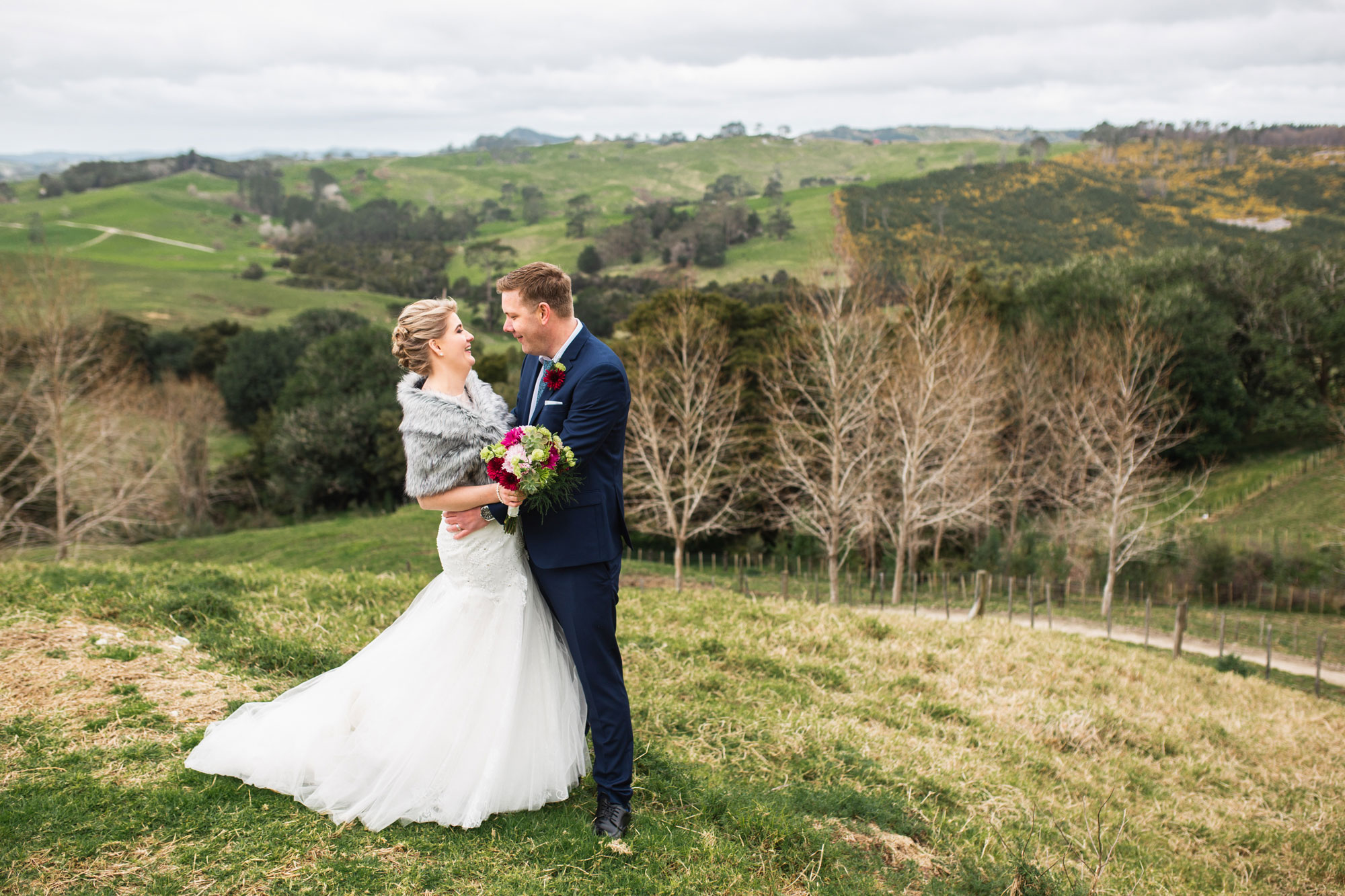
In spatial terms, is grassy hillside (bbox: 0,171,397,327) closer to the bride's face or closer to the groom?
the bride's face

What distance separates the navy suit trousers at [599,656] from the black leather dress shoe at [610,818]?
4 centimetres

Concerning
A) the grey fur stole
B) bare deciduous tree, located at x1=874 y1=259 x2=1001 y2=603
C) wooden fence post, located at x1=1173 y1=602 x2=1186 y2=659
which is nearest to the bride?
the grey fur stole

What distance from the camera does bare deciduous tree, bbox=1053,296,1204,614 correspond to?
1094 inches

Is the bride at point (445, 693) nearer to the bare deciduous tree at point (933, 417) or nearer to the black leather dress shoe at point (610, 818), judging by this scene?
the black leather dress shoe at point (610, 818)

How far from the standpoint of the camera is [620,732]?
170 inches

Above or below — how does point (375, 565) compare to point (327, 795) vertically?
below

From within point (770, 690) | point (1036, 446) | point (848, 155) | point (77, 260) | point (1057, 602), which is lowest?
point (1057, 602)

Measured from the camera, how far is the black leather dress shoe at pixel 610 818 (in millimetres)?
4242

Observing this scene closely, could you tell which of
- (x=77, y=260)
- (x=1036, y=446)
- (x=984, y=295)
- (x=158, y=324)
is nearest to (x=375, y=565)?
(x=77, y=260)

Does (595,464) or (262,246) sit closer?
(595,464)

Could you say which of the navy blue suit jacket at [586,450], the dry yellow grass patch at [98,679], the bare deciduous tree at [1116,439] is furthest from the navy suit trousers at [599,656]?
the bare deciduous tree at [1116,439]

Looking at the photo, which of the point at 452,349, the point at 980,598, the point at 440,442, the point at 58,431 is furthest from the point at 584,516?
the point at 58,431

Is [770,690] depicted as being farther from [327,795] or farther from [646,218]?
[646,218]

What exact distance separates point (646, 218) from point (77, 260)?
92.9m
